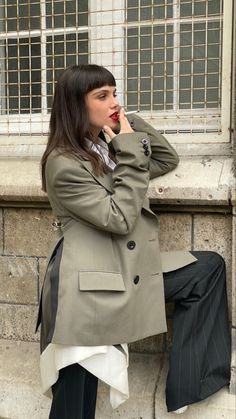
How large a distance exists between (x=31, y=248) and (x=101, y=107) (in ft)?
3.94

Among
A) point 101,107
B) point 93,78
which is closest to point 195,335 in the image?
point 101,107

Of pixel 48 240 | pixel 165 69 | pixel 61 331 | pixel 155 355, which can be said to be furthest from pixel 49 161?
pixel 155 355

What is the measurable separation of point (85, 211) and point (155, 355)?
1260 millimetres

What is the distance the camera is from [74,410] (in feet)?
7.98

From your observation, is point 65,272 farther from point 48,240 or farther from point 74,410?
point 48,240

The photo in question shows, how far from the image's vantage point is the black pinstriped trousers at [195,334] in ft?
8.68

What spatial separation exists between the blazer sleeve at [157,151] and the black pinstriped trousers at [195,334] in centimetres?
53

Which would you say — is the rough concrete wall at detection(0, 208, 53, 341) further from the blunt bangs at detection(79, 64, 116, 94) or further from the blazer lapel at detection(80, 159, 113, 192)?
the blunt bangs at detection(79, 64, 116, 94)

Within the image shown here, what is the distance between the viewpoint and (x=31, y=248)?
337 centimetres

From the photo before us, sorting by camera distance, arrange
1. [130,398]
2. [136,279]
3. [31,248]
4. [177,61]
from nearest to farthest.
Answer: [136,279]
[130,398]
[177,61]
[31,248]

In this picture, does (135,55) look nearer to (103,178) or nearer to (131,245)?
(103,178)

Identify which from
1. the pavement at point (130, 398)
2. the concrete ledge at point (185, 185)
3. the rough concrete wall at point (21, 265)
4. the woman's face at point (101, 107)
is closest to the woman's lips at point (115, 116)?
the woman's face at point (101, 107)

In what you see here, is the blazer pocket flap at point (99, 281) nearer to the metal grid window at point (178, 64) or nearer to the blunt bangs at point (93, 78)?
the blunt bangs at point (93, 78)

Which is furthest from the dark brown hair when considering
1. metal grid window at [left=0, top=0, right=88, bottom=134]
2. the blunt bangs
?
metal grid window at [left=0, top=0, right=88, bottom=134]
